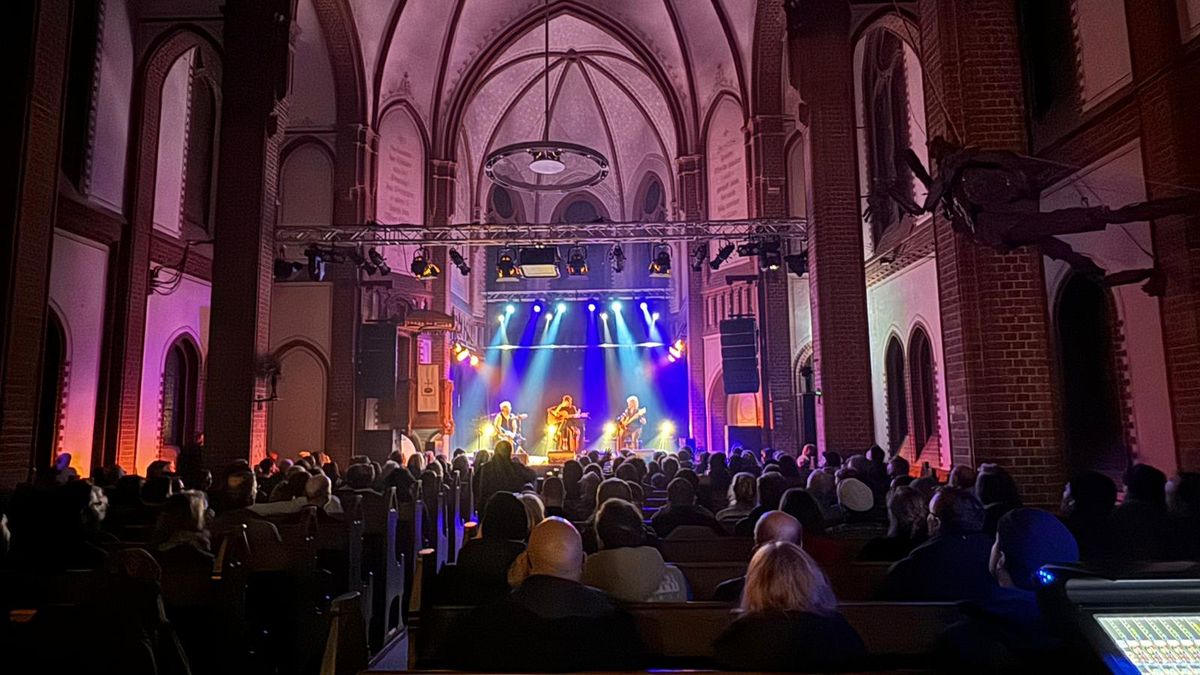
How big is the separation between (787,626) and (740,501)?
13.9 feet

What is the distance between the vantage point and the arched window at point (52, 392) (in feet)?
37.3

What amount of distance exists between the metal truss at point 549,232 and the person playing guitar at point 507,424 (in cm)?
936

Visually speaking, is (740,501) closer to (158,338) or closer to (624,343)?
(158,338)

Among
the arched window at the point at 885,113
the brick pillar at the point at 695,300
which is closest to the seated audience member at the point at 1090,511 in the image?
the arched window at the point at 885,113

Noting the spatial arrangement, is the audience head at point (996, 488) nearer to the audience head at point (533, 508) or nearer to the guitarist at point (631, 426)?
the audience head at point (533, 508)

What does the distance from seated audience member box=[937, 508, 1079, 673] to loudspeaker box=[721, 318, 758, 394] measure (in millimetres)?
14299

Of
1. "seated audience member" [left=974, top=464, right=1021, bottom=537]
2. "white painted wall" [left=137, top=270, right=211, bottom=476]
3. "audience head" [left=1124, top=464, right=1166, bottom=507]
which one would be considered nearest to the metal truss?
"white painted wall" [left=137, top=270, right=211, bottom=476]

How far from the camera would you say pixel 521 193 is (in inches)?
1220

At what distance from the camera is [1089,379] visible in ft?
29.3

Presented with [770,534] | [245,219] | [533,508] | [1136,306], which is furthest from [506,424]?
[770,534]

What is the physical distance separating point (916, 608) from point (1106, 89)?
24.6ft

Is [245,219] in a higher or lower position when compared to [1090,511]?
higher

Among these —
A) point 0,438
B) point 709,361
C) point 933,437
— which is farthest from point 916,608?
point 709,361

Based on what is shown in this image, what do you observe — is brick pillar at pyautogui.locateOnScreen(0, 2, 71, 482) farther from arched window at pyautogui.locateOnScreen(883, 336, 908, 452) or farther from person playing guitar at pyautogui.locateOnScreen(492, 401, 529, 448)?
person playing guitar at pyautogui.locateOnScreen(492, 401, 529, 448)
